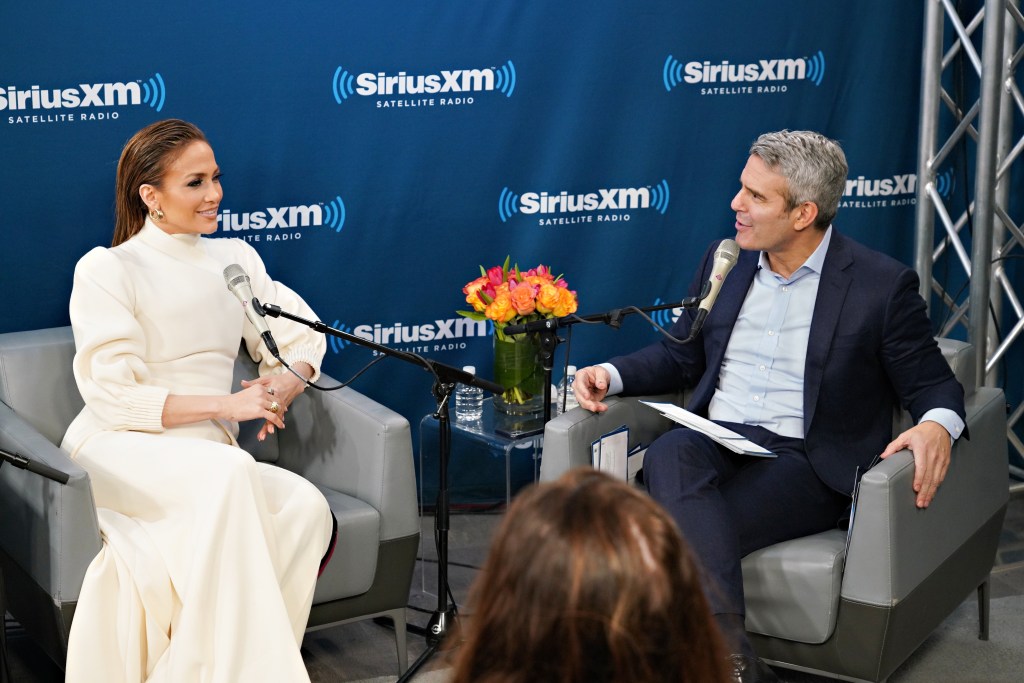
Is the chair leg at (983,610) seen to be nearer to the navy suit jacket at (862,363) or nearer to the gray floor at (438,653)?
the gray floor at (438,653)

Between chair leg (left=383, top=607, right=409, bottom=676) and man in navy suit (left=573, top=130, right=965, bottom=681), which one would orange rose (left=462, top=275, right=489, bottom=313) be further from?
chair leg (left=383, top=607, right=409, bottom=676)

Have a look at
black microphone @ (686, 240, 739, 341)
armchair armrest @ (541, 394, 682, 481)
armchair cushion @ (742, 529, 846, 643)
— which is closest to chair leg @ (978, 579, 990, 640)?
armchair cushion @ (742, 529, 846, 643)

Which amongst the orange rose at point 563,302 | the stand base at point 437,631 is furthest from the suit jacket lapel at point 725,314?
the stand base at point 437,631

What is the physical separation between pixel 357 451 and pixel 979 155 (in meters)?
2.39

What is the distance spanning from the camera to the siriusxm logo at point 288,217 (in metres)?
3.91

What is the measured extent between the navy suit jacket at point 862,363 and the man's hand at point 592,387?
54cm

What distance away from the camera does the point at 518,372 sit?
12.1ft

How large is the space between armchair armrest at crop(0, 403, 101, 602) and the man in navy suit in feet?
4.25

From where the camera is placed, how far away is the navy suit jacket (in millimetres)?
3184

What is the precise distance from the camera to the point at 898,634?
9.65 ft

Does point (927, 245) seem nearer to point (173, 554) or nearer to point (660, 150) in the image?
point (660, 150)

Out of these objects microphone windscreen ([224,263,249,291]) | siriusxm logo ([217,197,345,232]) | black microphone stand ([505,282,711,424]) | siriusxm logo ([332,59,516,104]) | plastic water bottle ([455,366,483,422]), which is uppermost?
siriusxm logo ([332,59,516,104])

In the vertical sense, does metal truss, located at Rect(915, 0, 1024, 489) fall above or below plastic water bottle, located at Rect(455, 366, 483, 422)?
above

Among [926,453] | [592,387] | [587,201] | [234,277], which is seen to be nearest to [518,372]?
[592,387]
